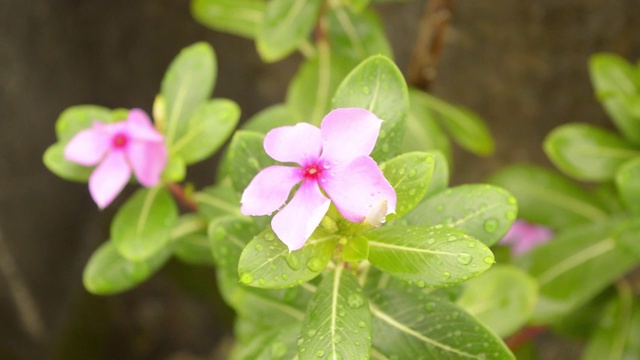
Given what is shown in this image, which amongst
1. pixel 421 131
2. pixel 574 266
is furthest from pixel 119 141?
pixel 574 266

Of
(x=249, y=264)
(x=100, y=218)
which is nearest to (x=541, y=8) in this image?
(x=249, y=264)

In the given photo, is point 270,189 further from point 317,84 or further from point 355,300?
point 317,84

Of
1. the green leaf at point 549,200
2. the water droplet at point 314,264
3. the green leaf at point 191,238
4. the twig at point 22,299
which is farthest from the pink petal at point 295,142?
the twig at point 22,299

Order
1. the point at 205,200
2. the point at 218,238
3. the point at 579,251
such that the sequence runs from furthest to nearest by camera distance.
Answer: the point at 579,251, the point at 205,200, the point at 218,238

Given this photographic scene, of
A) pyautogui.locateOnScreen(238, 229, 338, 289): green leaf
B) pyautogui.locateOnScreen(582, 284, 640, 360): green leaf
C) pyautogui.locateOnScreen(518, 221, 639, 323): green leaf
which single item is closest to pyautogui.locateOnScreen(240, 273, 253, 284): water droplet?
pyautogui.locateOnScreen(238, 229, 338, 289): green leaf

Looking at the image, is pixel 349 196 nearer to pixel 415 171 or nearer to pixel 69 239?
pixel 415 171

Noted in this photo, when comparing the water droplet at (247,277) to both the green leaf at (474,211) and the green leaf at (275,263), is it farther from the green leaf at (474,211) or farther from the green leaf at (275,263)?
the green leaf at (474,211)

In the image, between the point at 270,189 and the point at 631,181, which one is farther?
the point at 631,181
